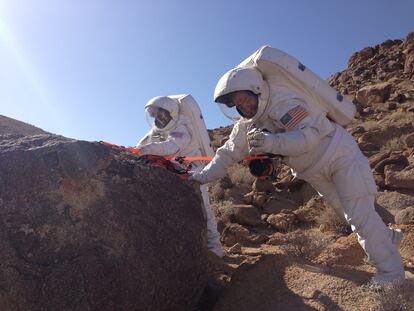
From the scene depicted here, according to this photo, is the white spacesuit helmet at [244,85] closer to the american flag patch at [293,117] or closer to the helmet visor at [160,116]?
the american flag patch at [293,117]

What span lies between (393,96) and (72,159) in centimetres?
1956

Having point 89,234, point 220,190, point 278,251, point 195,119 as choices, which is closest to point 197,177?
point 89,234

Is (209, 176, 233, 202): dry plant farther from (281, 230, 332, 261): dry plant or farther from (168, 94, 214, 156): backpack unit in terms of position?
(281, 230, 332, 261): dry plant

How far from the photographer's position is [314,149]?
12.8 ft

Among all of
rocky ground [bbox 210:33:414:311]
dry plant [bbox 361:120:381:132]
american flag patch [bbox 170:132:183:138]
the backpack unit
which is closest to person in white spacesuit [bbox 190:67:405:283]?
rocky ground [bbox 210:33:414:311]

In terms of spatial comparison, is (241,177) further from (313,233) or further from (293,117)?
(293,117)

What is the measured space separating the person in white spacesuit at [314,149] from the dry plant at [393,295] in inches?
6.1

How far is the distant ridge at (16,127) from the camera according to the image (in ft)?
37.5

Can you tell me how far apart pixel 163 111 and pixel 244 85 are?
7.21 feet

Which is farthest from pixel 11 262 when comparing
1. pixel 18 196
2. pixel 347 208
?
pixel 347 208

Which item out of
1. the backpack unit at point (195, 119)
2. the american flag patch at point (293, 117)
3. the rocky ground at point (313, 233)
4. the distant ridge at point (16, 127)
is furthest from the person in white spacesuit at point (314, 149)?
the distant ridge at point (16, 127)

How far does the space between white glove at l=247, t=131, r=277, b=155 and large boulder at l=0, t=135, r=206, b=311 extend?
2.50 ft

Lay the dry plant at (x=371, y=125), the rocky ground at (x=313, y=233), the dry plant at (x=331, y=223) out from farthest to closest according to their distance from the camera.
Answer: the dry plant at (x=371, y=125) → the dry plant at (x=331, y=223) → the rocky ground at (x=313, y=233)

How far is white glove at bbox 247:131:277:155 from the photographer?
11.8ft
